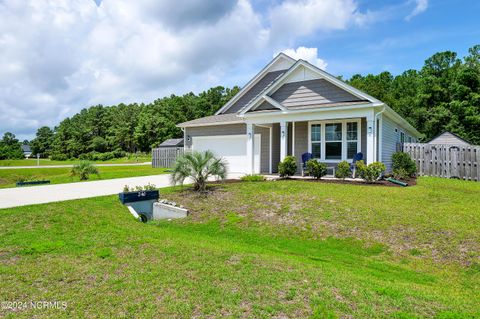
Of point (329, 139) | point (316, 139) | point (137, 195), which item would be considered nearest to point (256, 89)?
point (316, 139)

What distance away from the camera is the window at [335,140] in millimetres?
15266

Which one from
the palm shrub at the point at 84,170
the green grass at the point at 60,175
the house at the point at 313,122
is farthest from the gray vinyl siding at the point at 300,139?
the palm shrub at the point at 84,170

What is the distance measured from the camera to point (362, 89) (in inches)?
1575

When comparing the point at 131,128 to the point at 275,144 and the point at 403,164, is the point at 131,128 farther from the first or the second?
the point at 403,164

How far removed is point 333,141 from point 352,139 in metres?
0.91

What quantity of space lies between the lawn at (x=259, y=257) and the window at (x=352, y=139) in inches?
172

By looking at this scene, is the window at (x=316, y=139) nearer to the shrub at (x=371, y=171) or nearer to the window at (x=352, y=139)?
the window at (x=352, y=139)

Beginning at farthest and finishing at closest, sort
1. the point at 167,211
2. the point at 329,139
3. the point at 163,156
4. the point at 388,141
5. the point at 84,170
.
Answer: the point at 163,156
the point at 84,170
the point at 388,141
the point at 329,139
the point at 167,211

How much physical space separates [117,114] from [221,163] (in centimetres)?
6264

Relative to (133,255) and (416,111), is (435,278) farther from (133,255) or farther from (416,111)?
(416,111)

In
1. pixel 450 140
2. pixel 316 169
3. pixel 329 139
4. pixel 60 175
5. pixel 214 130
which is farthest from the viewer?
pixel 60 175

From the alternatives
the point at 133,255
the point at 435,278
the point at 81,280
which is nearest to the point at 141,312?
the point at 81,280

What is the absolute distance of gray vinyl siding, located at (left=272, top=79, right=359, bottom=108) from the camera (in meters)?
15.3

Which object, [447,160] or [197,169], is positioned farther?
[447,160]
